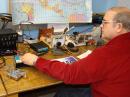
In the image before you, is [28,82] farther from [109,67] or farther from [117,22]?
[117,22]

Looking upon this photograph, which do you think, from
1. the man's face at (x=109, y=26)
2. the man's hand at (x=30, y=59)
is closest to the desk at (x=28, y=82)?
the man's hand at (x=30, y=59)

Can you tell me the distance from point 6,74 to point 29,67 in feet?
0.62

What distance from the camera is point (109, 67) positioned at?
132 centimetres

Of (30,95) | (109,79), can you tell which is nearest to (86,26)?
(30,95)

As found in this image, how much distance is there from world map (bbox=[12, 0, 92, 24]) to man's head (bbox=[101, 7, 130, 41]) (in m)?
0.64

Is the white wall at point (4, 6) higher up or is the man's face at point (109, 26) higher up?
the white wall at point (4, 6)

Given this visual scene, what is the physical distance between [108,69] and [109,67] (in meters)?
0.01

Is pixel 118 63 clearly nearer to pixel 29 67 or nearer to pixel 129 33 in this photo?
pixel 129 33

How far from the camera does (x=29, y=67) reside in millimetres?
1639

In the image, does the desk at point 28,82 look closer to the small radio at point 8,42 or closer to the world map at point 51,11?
the small radio at point 8,42

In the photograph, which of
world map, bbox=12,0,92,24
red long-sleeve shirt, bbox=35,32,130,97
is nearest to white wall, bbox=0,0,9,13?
world map, bbox=12,0,92,24

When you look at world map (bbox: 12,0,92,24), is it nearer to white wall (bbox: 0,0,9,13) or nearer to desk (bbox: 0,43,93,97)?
white wall (bbox: 0,0,9,13)

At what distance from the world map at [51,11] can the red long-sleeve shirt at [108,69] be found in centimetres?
72

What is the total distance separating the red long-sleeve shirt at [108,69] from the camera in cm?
132
